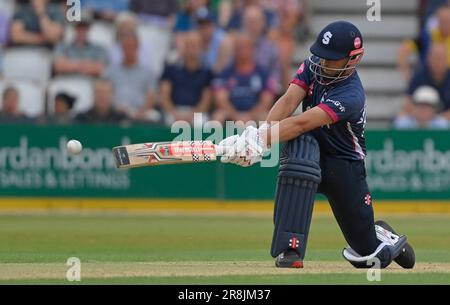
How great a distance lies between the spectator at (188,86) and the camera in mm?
17672

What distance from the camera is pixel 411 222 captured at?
14.9 meters

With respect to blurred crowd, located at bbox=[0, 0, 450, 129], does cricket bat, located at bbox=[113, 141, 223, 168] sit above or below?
below

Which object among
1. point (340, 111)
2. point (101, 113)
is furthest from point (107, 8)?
point (340, 111)

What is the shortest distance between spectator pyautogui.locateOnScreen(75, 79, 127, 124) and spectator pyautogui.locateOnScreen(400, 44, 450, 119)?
4462mm

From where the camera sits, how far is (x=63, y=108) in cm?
1761

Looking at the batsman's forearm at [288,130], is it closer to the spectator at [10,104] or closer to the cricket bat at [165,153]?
the cricket bat at [165,153]

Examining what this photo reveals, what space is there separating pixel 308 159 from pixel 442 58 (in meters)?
10.1

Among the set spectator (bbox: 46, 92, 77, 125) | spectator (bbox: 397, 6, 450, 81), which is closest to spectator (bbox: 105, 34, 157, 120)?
spectator (bbox: 46, 92, 77, 125)

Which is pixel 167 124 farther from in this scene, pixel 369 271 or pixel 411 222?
pixel 369 271

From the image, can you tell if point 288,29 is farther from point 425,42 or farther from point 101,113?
point 101,113

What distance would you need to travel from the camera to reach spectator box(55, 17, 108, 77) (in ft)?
59.6

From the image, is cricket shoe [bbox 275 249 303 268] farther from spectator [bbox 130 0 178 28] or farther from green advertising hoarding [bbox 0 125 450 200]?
spectator [bbox 130 0 178 28]

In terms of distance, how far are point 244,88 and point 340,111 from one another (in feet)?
31.2

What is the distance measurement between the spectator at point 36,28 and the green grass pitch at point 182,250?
3839mm
